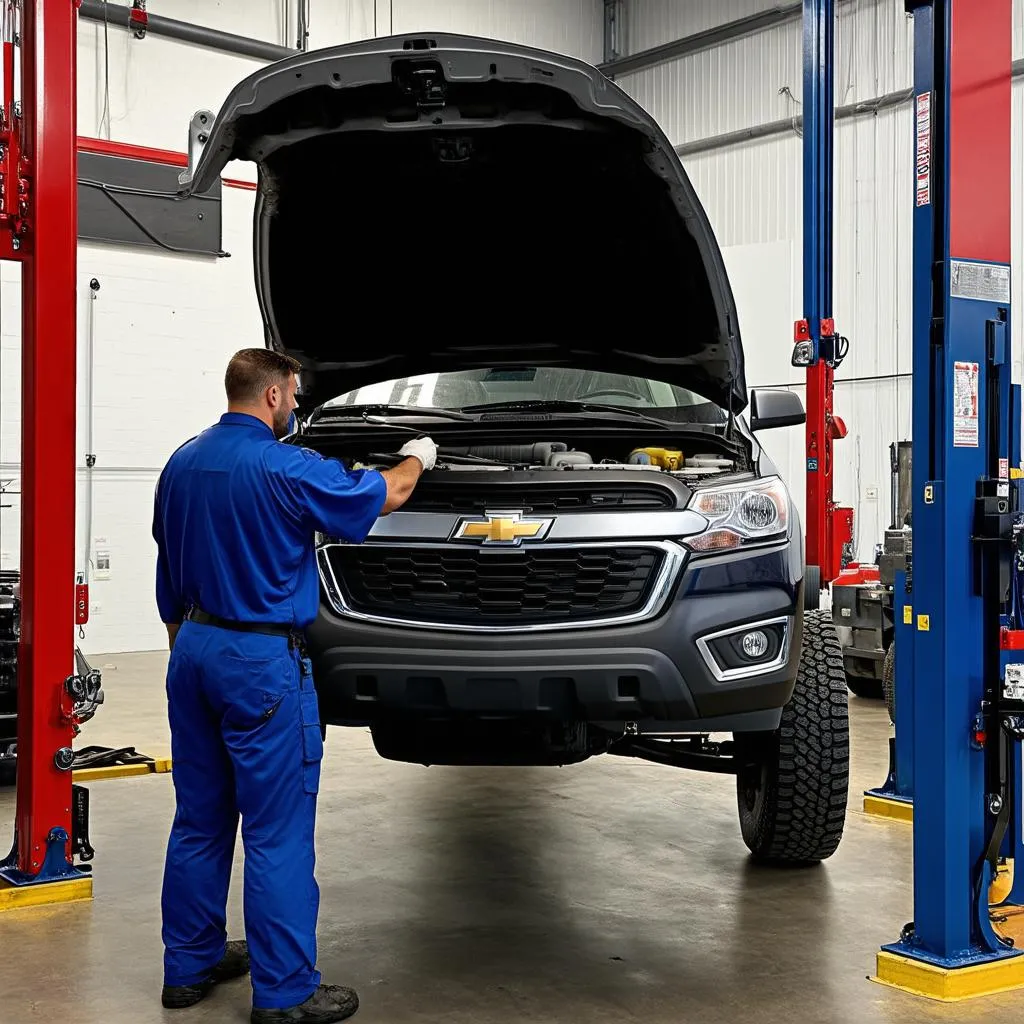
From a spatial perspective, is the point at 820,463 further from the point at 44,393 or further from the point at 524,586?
the point at 44,393

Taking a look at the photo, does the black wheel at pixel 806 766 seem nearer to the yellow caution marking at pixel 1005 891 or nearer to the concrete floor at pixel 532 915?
the concrete floor at pixel 532 915

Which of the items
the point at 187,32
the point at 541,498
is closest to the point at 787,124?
the point at 187,32

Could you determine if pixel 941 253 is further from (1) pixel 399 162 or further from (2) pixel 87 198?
(2) pixel 87 198

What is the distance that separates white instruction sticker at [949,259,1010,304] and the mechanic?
153 cm

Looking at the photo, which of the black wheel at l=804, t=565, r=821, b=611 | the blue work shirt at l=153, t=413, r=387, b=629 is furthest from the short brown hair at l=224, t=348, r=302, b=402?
the black wheel at l=804, t=565, r=821, b=611

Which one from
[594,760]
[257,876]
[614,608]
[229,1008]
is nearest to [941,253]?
[614,608]

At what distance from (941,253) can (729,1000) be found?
6.66 ft

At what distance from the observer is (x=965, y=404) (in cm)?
348

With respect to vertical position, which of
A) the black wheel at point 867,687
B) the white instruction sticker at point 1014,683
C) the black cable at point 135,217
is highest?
the black cable at point 135,217

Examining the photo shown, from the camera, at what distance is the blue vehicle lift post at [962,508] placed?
11.3 ft

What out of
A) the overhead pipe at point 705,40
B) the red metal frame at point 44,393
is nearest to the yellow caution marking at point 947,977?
the red metal frame at point 44,393

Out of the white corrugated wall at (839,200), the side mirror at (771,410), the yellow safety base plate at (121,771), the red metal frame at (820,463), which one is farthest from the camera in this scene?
the white corrugated wall at (839,200)

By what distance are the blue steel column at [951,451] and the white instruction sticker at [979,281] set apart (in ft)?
0.03

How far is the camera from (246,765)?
318 cm
